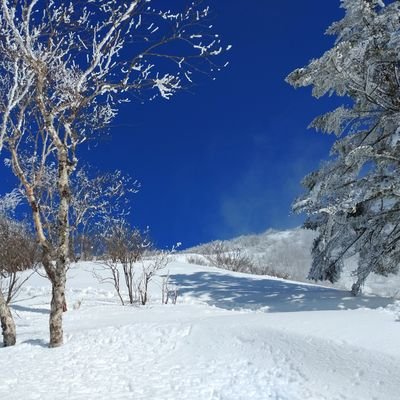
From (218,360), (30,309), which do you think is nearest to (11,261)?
(30,309)

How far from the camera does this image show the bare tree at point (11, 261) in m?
7.22

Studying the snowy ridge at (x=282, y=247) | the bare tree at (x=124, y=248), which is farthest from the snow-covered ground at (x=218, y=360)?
the snowy ridge at (x=282, y=247)

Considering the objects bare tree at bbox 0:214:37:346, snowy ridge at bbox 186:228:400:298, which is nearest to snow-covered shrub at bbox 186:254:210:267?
bare tree at bbox 0:214:37:346

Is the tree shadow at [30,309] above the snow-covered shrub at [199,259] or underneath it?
underneath

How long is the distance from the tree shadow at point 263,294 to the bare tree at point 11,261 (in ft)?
17.5

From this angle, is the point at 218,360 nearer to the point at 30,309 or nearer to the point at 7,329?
the point at 7,329

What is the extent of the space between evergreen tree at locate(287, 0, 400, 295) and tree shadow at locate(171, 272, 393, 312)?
79 cm

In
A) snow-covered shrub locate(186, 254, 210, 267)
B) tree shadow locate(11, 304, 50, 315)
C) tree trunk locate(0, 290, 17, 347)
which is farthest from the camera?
snow-covered shrub locate(186, 254, 210, 267)

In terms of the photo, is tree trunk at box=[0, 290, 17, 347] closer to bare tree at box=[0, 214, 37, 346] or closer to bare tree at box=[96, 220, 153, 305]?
bare tree at box=[0, 214, 37, 346]

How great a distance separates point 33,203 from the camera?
26.8ft

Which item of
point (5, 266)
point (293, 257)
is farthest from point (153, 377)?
point (293, 257)

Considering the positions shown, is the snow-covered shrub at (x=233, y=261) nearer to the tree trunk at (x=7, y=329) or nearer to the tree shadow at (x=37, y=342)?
the tree shadow at (x=37, y=342)

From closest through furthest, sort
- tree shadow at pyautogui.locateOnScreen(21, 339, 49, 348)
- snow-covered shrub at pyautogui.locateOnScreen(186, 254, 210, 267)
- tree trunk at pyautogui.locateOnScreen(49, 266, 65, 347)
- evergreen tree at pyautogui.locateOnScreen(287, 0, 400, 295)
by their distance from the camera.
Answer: tree trunk at pyautogui.locateOnScreen(49, 266, 65, 347)
tree shadow at pyautogui.locateOnScreen(21, 339, 49, 348)
evergreen tree at pyautogui.locateOnScreen(287, 0, 400, 295)
snow-covered shrub at pyautogui.locateOnScreen(186, 254, 210, 267)

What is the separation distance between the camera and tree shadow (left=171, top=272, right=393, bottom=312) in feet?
34.4
